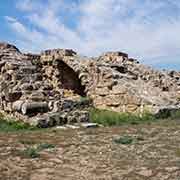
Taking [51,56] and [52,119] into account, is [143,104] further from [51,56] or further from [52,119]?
[51,56]

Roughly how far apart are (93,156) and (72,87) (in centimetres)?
1109

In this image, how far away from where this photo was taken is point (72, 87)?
63.0 feet

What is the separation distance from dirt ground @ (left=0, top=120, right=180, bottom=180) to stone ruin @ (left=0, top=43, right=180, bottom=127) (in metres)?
2.67

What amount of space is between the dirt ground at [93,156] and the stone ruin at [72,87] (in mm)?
2669

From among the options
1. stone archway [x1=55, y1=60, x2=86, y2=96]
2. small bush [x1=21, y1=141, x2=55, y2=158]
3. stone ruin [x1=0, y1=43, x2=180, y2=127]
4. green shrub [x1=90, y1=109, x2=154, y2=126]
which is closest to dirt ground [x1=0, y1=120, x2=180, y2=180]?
small bush [x1=21, y1=141, x2=55, y2=158]

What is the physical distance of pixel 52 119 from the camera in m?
12.9

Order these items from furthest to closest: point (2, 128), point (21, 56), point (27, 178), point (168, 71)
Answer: point (168, 71) < point (21, 56) < point (2, 128) < point (27, 178)

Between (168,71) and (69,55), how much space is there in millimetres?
6958

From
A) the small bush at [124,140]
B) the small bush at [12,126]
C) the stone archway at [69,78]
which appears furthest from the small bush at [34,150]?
the stone archway at [69,78]

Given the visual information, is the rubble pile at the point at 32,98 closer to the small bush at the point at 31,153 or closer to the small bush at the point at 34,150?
the small bush at the point at 34,150

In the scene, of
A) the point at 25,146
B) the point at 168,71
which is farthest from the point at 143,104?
the point at 168,71

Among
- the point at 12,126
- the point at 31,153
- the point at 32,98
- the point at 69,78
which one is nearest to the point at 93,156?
the point at 31,153

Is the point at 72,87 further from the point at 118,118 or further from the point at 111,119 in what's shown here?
the point at 111,119

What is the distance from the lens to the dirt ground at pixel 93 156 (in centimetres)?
704
